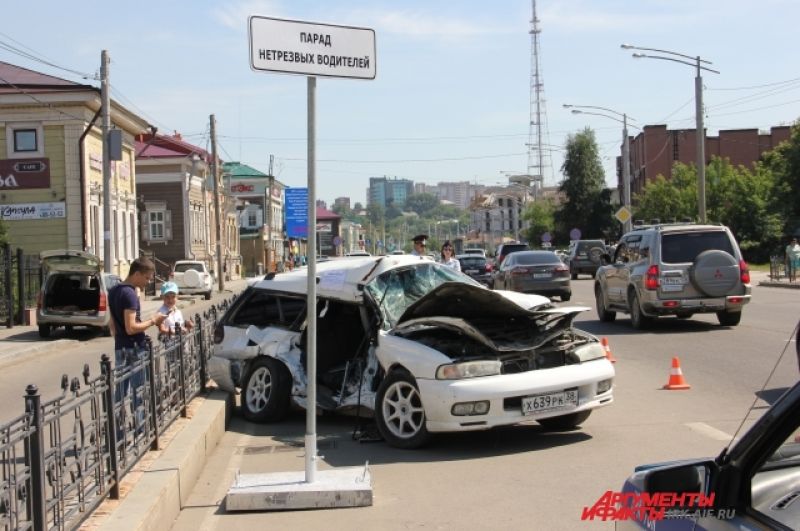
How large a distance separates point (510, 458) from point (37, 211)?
122ft

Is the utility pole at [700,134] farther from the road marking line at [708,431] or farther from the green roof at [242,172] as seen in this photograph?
the green roof at [242,172]

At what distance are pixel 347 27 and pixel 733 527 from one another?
16.5 ft

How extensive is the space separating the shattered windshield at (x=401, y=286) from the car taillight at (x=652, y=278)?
8.62 m

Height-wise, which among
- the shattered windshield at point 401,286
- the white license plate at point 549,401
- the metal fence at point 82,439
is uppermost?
the shattered windshield at point 401,286

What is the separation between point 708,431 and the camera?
916cm

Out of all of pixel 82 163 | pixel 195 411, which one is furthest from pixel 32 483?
pixel 82 163

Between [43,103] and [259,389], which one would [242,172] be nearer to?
[43,103]

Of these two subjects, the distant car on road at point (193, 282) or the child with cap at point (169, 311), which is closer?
→ the child with cap at point (169, 311)

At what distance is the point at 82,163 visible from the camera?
41.4m

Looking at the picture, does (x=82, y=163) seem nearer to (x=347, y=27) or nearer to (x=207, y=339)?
(x=207, y=339)

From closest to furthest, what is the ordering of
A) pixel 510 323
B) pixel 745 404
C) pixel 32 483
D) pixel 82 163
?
pixel 32 483 < pixel 510 323 < pixel 745 404 < pixel 82 163

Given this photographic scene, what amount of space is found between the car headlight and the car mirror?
17.2 feet

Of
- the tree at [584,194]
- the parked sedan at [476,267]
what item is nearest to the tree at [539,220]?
the tree at [584,194]

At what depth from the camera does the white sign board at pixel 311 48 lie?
6730 mm
